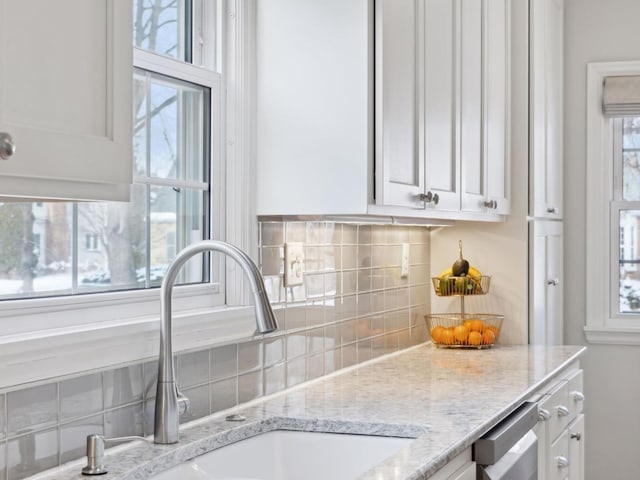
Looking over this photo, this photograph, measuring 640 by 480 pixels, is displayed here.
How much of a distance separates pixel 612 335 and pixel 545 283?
0.69 meters

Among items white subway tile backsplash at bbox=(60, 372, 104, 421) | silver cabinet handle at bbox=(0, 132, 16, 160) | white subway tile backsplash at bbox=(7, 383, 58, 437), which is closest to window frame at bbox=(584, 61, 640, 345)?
white subway tile backsplash at bbox=(60, 372, 104, 421)

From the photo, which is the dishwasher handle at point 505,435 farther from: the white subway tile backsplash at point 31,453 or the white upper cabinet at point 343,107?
the white subway tile backsplash at point 31,453

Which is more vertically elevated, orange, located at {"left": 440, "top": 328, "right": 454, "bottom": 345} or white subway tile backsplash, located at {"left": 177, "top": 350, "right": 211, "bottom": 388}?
white subway tile backsplash, located at {"left": 177, "top": 350, "right": 211, "bottom": 388}

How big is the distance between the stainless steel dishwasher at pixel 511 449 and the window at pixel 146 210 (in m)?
0.78

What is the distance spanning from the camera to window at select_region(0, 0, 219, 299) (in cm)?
172

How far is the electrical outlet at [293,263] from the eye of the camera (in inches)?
95.7

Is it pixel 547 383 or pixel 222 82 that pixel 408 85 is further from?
pixel 547 383

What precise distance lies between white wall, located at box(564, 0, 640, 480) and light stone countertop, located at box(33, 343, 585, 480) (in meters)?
1.24

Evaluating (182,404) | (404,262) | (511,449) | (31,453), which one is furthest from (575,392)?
(31,453)

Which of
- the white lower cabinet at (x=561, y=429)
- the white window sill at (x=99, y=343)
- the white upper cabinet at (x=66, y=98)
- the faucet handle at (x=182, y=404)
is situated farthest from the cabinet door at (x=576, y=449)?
the white upper cabinet at (x=66, y=98)

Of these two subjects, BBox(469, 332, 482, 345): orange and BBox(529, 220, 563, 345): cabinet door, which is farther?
BBox(529, 220, 563, 345): cabinet door

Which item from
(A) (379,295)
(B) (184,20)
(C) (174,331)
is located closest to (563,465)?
(A) (379,295)

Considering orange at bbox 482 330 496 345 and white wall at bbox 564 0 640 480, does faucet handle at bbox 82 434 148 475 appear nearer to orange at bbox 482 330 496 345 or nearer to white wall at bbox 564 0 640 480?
orange at bbox 482 330 496 345

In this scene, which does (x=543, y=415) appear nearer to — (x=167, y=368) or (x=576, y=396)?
(x=576, y=396)
